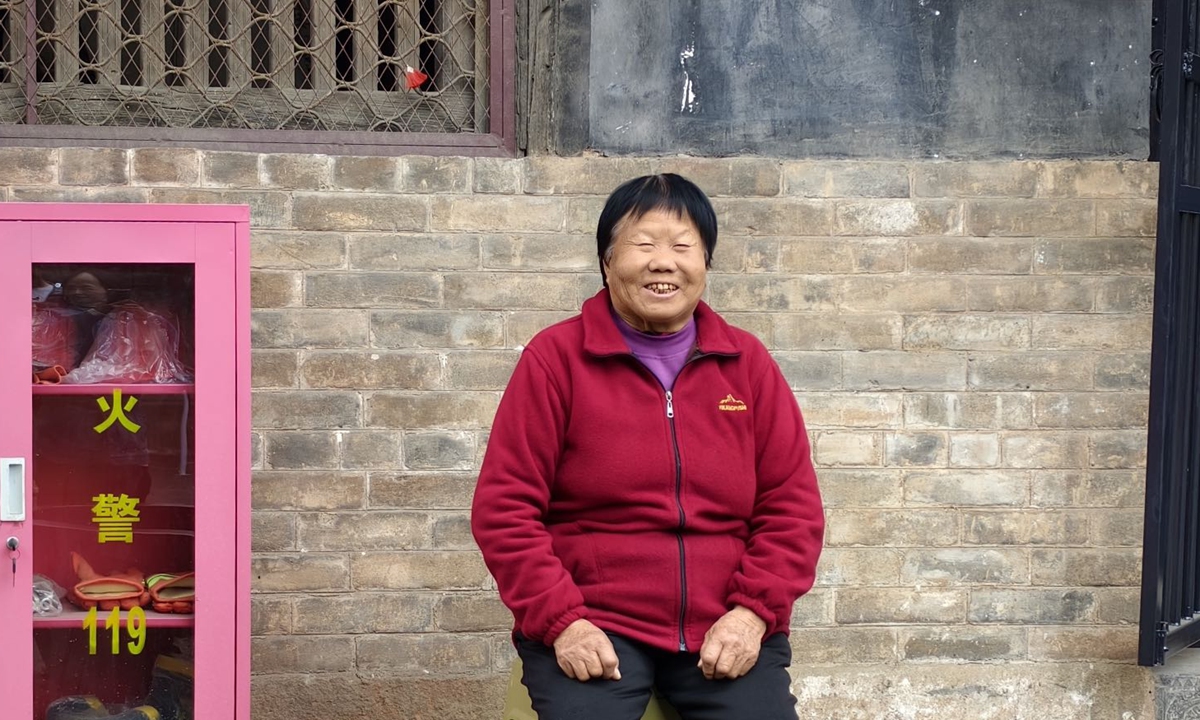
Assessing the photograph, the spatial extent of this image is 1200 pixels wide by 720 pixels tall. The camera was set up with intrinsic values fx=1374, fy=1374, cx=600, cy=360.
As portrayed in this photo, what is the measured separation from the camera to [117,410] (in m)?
3.44

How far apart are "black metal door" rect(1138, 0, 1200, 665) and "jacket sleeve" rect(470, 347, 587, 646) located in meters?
2.04

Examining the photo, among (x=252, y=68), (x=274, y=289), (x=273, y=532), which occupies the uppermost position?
(x=252, y=68)

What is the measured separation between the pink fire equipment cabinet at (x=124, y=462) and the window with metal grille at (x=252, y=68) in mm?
918

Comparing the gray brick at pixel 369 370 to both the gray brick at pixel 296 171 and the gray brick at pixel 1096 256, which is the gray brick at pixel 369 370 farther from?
the gray brick at pixel 1096 256

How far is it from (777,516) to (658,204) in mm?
657

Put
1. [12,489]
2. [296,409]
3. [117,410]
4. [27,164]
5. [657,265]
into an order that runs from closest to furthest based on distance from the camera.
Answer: [657,265], [12,489], [117,410], [27,164], [296,409]

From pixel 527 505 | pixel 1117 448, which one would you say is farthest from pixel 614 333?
pixel 1117 448

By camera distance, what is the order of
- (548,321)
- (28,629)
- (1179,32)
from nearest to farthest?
(28,629) < (1179,32) < (548,321)

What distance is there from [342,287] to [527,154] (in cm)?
69

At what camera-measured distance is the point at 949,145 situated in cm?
427

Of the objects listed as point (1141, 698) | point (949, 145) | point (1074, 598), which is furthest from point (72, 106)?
point (1141, 698)

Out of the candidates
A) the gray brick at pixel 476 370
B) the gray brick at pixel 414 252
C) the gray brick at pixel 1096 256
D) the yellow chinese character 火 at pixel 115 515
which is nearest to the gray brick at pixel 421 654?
the gray brick at pixel 476 370

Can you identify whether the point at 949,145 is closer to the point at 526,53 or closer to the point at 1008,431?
the point at 1008,431

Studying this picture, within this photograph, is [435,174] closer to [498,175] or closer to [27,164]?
[498,175]
